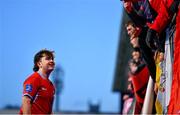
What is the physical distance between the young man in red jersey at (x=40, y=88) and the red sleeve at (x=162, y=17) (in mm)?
1159

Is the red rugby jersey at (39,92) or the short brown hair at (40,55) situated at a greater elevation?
the short brown hair at (40,55)

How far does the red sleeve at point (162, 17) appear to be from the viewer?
5.91m

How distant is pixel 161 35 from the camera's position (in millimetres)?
6254

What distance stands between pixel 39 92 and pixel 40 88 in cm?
4

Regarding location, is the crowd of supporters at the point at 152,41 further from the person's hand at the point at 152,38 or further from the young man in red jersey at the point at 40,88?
the young man in red jersey at the point at 40,88

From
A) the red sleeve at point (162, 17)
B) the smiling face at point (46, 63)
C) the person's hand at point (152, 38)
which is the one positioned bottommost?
the smiling face at point (46, 63)

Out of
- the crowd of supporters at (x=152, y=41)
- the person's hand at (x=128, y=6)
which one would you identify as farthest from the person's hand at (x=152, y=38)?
the person's hand at (x=128, y=6)

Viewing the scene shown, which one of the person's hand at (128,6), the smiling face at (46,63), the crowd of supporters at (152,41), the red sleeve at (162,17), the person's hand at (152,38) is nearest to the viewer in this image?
the crowd of supporters at (152,41)

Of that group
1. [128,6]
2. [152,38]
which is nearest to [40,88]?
[152,38]

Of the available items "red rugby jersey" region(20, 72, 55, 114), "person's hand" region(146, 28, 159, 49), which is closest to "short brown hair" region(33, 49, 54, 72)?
"red rugby jersey" region(20, 72, 55, 114)

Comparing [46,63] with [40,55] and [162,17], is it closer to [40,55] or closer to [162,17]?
[40,55]

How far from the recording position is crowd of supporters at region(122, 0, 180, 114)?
5.67 m

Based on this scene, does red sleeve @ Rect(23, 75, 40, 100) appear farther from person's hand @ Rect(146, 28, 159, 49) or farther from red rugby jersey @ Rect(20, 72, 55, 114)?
person's hand @ Rect(146, 28, 159, 49)

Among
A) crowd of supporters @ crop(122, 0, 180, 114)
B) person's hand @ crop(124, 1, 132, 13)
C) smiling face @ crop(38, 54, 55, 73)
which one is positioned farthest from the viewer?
person's hand @ crop(124, 1, 132, 13)
